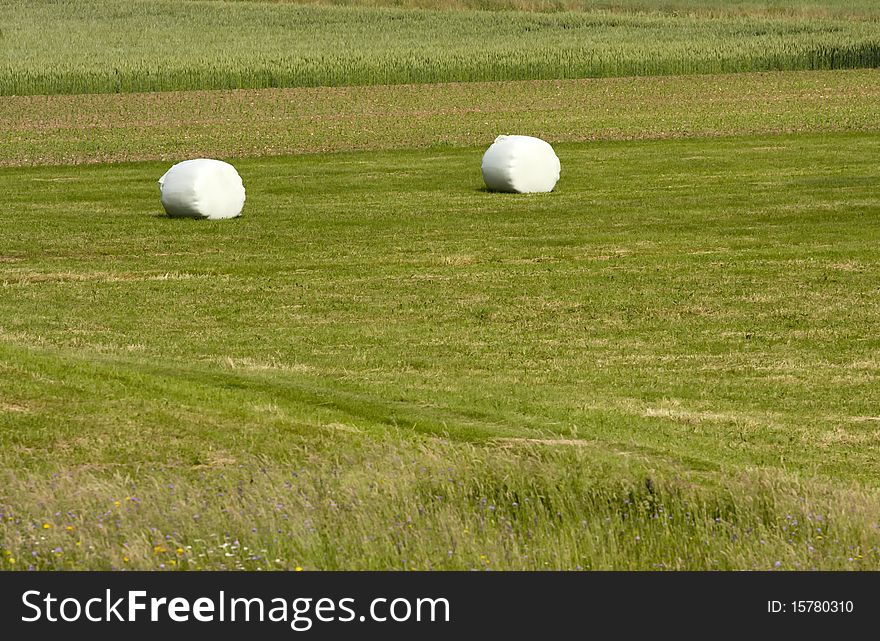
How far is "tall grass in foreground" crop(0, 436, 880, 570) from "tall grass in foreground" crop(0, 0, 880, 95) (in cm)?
6232

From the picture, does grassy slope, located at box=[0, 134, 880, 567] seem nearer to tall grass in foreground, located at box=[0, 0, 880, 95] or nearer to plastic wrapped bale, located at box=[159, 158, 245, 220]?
plastic wrapped bale, located at box=[159, 158, 245, 220]

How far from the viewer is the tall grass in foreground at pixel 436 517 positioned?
11.1 meters

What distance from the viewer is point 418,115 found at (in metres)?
59.0

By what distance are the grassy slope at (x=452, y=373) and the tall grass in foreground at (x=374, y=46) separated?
3863 cm

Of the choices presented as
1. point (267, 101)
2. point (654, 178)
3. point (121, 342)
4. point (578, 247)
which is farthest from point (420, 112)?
point (121, 342)

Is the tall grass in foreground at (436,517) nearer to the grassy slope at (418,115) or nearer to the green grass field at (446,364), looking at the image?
the green grass field at (446,364)

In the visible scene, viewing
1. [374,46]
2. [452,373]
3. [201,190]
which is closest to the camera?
[452,373]

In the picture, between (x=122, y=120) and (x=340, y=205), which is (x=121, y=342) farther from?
(x=122, y=120)

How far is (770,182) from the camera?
39219 mm

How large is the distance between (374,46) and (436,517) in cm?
7958

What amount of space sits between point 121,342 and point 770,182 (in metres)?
22.3

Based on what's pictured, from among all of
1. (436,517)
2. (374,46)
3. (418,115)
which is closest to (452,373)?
(436,517)

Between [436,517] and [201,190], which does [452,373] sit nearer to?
[436,517]

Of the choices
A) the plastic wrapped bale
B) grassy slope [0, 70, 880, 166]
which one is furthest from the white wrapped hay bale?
grassy slope [0, 70, 880, 166]
